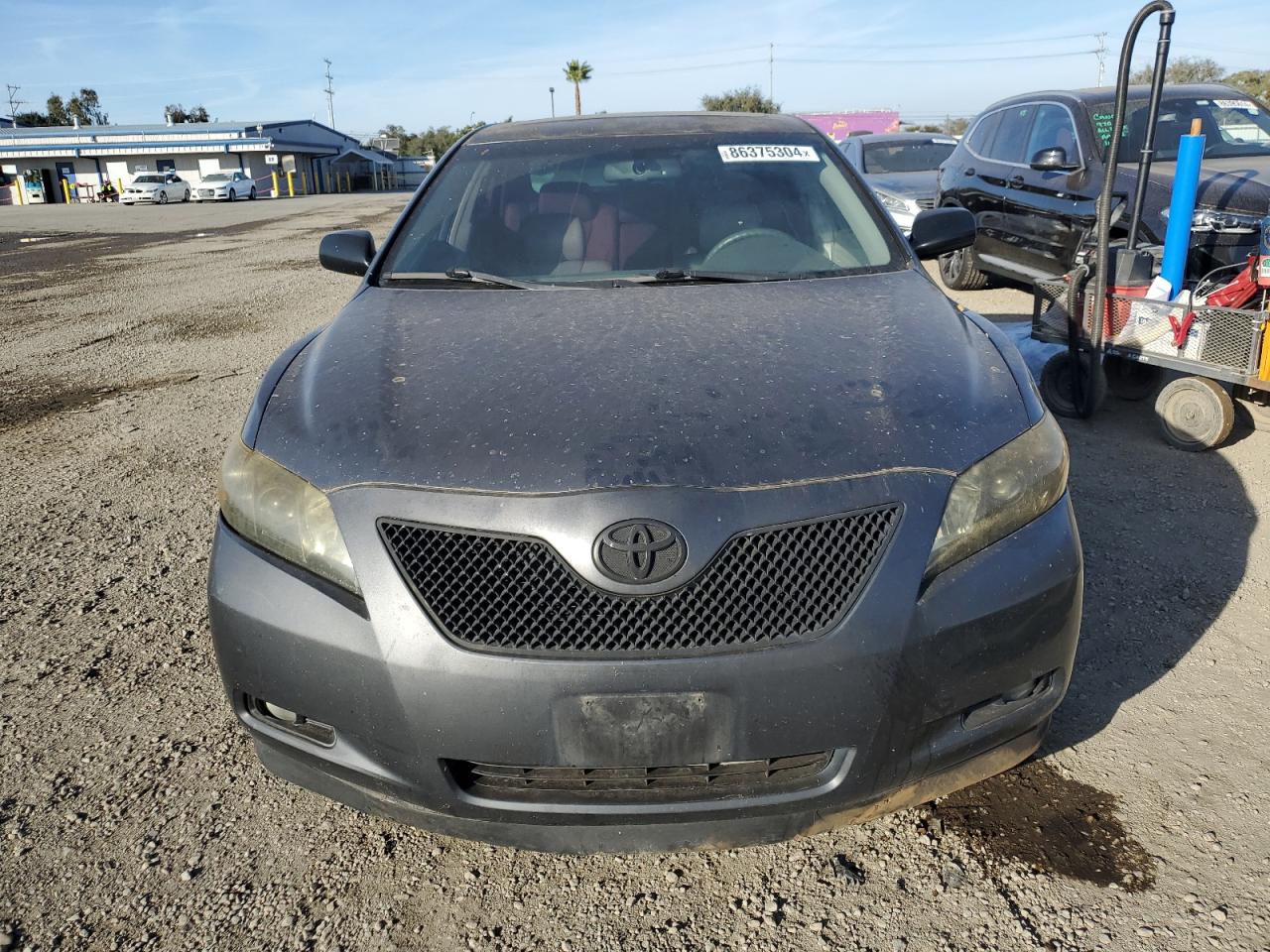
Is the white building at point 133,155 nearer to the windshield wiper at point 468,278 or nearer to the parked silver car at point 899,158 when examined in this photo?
the parked silver car at point 899,158

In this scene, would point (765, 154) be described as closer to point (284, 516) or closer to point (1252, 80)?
point (284, 516)

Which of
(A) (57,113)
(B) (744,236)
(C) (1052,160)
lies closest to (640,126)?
(B) (744,236)

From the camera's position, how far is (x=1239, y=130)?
7.05 m

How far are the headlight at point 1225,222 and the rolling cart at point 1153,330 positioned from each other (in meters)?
0.49

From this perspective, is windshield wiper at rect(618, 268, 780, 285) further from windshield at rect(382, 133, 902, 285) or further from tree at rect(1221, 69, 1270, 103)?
tree at rect(1221, 69, 1270, 103)

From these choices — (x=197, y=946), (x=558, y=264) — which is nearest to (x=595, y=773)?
(x=197, y=946)

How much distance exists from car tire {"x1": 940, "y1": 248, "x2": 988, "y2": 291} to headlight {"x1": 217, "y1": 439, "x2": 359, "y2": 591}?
26.7ft

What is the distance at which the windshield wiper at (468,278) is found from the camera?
2.90 meters

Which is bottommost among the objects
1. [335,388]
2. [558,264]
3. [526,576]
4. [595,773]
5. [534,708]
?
[595,773]

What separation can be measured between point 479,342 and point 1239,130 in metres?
7.13

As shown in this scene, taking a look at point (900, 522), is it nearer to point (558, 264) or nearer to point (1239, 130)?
point (558, 264)

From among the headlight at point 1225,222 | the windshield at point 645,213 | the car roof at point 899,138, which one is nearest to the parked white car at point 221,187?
the car roof at point 899,138

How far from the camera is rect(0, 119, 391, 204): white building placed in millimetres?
62156

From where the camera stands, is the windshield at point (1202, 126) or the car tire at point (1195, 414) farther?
the windshield at point (1202, 126)
